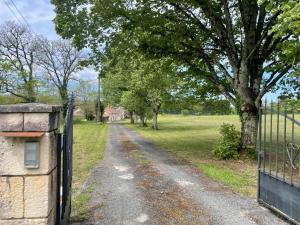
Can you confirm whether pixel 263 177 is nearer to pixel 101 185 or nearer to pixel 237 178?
pixel 237 178

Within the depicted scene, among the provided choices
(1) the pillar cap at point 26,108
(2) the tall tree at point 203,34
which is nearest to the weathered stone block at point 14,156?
(1) the pillar cap at point 26,108

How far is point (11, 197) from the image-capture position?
4.00m

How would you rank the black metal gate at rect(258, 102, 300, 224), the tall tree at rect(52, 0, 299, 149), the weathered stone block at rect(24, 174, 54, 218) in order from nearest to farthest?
the weathered stone block at rect(24, 174, 54, 218) → the black metal gate at rect(258, 102, 300, 224) → the tall tree at rect(52, 0, 299, 149)

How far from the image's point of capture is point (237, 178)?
9797 mm

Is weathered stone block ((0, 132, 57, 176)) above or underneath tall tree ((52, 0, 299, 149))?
underneath

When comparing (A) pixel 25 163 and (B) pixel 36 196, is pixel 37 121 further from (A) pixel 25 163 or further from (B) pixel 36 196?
(B) pixel 36 196

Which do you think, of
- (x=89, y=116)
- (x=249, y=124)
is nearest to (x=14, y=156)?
(x=249, y=124)

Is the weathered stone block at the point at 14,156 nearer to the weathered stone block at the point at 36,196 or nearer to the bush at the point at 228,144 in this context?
the weathered stone block at the point at 36,196

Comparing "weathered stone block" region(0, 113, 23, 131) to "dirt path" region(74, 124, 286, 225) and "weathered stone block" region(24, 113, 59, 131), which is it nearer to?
"weathered stone block" region(24, 113, 59, 131)

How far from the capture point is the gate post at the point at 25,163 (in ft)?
12.9

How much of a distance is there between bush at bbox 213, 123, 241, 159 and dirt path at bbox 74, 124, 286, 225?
3417 mm

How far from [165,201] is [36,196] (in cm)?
355

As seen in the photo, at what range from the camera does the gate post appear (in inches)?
155

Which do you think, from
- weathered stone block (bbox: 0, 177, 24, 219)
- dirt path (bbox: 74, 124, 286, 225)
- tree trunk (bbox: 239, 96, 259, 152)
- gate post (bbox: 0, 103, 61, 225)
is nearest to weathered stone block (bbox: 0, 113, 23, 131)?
gate post (bbox: 0, 103, 61, 225)
